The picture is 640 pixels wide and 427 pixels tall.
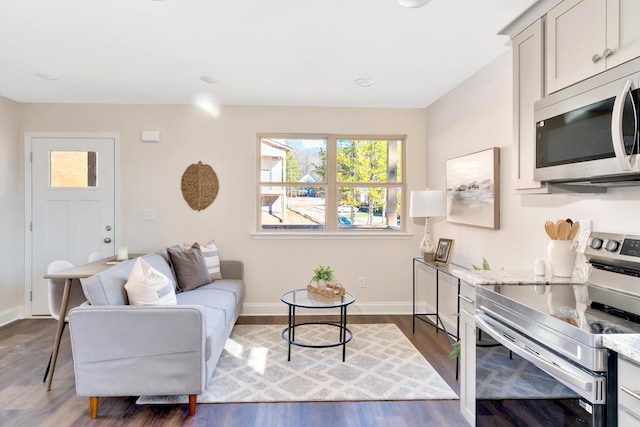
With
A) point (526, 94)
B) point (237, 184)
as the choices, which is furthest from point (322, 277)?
point (526, 94)

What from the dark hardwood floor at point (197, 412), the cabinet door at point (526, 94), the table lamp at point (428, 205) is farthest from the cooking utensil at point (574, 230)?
the table lamp at point (428, 205)

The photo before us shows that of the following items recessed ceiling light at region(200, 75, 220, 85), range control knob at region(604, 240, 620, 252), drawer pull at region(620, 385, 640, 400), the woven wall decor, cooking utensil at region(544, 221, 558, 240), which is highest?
recessed ceiling light at region(200, 75, 220, 85)

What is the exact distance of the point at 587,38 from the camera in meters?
1.56

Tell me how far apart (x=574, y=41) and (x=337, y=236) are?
9.72 ft

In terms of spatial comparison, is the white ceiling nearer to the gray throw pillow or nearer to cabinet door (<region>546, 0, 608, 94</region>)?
cabinet door (<region>546, 0, 608, 94</region>)

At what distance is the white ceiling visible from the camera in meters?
2.14

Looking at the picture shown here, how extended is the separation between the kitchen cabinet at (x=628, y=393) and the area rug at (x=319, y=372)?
1.50m

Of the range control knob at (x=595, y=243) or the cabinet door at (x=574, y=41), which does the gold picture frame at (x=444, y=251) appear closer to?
the range control knob at (x=595, y=243)

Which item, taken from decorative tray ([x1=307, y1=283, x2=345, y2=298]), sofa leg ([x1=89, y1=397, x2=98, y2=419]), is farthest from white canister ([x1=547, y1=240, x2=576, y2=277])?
sofa leg ([x1=89, y1=397, x2=98, y2=419])

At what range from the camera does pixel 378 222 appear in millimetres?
4363

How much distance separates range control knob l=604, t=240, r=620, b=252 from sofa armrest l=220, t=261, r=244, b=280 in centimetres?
328

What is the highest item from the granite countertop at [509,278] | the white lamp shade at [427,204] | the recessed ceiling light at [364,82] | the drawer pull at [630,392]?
the recessed ceiling light at [364,82]

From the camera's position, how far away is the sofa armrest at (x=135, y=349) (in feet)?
7.11

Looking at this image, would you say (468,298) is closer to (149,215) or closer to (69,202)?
(149,215)
